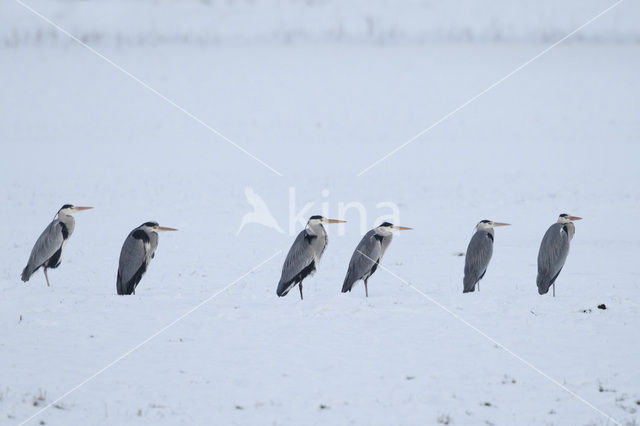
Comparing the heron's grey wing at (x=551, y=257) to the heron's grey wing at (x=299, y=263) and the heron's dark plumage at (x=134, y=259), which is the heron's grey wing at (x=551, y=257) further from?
the heron's dark plumage at (x=134, y=259)

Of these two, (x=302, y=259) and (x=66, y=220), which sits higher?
(x=66, y=220)

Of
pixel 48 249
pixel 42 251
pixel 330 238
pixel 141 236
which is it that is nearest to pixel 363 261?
pixel 141 236

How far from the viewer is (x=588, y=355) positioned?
9430mm

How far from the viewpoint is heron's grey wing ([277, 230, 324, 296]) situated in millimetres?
13016

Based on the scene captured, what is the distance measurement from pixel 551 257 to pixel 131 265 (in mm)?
8029

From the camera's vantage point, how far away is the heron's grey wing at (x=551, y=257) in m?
13.0

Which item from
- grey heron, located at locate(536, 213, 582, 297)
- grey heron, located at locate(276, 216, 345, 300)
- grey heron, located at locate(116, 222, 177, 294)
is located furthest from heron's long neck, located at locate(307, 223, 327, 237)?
grey heron, located at locate(536, 213, 582, 297)

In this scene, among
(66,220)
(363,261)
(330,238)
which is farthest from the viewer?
(330,238)

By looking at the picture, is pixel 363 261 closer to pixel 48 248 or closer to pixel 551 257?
pixel 551 257

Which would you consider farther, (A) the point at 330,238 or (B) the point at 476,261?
(A) the point at 330,238

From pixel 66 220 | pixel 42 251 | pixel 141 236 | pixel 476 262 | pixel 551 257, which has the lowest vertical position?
pixel 476 262

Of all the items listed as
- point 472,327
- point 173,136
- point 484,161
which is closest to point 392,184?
point 484,161

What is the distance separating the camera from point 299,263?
1309 centimetres

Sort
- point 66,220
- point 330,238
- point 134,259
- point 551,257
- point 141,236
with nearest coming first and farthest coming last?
point 551,257 → point 134,259 → point 141,236 → point 66,220 → point 330,238
